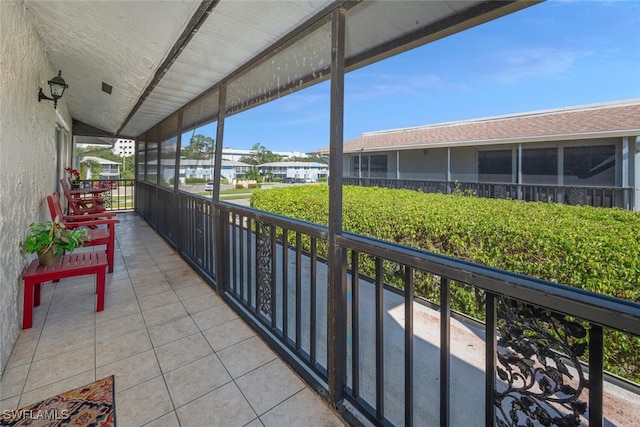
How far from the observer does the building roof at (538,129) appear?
583 cm

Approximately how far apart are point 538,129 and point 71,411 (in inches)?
345

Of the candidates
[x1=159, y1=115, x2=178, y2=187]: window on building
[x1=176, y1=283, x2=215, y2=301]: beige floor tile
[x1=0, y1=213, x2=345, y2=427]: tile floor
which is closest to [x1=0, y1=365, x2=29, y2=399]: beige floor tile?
[x1=0, y1=213, x2=345, y2=427]: tile floor

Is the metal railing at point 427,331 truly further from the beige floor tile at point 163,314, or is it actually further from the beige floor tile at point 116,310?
the beige floor tile at point 116,310

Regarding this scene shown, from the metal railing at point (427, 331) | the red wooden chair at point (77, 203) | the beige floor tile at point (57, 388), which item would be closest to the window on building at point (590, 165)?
the metal railing at point (427, 331)

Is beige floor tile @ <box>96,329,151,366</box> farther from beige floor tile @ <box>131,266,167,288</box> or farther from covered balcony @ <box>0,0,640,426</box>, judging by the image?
beige floor tile @ <box>131,266,167,288</box>

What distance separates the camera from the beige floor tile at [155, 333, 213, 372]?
79.1 inches

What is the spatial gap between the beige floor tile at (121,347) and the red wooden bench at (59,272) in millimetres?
645

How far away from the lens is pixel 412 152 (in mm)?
9312

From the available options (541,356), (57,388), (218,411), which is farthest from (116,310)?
(541,356)

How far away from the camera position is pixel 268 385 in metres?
1.82

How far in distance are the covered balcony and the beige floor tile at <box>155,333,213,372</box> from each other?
0.04 feet

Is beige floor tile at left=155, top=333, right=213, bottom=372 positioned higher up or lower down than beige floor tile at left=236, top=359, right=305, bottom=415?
higher up

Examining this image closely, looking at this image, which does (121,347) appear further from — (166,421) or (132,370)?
(166,421)

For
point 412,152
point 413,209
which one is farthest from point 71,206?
point 412,152
